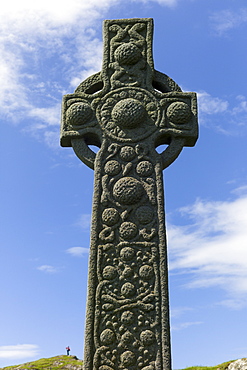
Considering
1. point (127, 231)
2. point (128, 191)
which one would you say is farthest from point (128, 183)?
point (127, 231)

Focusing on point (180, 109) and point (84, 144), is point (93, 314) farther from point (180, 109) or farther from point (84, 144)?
point (180, 109)

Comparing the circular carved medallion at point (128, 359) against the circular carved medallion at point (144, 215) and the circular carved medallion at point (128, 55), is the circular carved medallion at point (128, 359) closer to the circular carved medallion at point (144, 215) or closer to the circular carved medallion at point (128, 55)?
the circular carved medallion at point (144, 215)

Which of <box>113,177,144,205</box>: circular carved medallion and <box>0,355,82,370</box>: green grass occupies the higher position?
<box>113,177,144,205</box>: circular carved medallion

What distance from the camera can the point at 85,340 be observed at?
4695 mm

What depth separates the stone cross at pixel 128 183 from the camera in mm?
4676

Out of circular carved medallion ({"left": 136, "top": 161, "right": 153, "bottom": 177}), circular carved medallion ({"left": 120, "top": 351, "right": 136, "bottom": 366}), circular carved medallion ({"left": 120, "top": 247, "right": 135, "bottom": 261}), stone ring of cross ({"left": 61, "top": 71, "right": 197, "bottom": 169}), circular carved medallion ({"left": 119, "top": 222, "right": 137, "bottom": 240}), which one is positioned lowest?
circular carved medallion ({"left": 120, "top": 351, "right": 136, "bottom": 366})

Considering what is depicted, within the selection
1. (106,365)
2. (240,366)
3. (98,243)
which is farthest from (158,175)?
(240,366)

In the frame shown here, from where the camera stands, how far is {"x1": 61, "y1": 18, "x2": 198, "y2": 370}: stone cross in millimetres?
4676

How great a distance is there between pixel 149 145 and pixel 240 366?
3.08 metres

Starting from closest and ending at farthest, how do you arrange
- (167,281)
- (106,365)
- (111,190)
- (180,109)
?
(106,365), (167,281), (111,190), (180,109)

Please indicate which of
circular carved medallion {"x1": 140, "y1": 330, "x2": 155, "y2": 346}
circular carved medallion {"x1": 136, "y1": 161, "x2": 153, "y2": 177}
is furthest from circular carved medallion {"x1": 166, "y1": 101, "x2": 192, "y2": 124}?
circular carved medallion {"x1": 140, "y1": 330, "x2": 155, "y2": 346}

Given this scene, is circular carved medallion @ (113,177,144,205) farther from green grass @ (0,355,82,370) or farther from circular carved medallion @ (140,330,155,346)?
green grass @ (0,355,82,370)

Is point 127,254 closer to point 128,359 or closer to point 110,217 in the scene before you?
point 110,217

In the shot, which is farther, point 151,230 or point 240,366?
point 240,366
